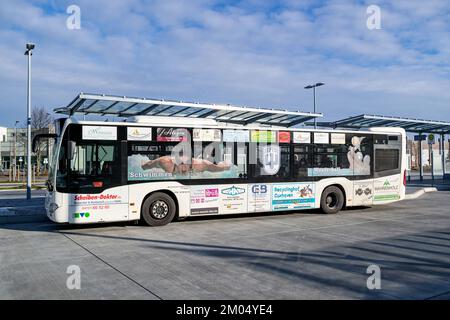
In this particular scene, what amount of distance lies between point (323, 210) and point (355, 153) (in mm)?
2358

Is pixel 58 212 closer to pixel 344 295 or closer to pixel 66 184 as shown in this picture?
pixel 66 184

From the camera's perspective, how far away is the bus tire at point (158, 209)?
11.5m

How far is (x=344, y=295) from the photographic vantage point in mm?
5531

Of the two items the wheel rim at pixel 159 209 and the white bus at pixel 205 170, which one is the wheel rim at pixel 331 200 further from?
the wheel rim at pixel 159 209

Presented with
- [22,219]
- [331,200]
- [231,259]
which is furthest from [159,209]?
[331,200]

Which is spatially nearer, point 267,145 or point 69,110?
point 267,145

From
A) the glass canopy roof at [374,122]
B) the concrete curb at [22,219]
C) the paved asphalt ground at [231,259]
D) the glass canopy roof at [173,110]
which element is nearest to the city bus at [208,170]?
the paved asphalt ground at [231,259]

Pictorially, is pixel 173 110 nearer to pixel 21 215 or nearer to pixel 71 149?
pixel 71 149

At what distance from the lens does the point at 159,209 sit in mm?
11672

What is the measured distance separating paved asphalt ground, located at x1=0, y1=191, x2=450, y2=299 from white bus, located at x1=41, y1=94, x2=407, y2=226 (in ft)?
2.25

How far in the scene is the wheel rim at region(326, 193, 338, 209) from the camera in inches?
570

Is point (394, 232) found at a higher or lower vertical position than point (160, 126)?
lower

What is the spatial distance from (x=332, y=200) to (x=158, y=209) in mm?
6317
